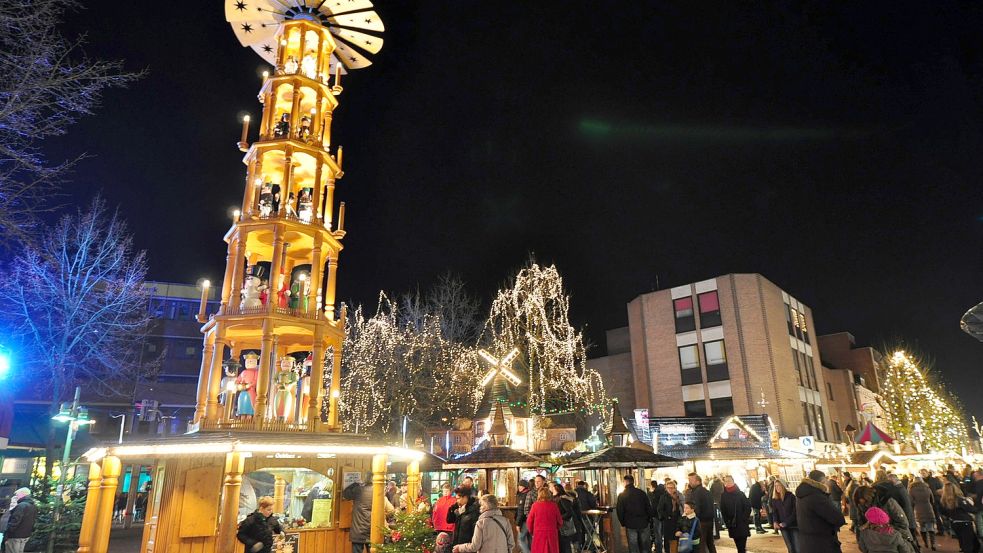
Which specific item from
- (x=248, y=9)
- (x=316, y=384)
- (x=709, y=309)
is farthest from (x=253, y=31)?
(x=709, y=309)

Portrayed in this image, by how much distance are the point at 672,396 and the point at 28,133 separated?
1626 inches

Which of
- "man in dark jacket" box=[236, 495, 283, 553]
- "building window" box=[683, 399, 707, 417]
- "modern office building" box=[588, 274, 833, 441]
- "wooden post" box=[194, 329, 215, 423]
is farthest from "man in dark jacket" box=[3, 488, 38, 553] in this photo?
"building window" box=[683, 399, 707, 417]

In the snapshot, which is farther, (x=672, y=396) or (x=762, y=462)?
(x=672, y=396)

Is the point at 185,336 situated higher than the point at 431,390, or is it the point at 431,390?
the point at 185,336

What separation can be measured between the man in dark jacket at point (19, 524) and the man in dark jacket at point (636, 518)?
12305 millimetres

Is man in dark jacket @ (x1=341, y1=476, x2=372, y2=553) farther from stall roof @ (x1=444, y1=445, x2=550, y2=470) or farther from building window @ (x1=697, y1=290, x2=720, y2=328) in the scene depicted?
building window @ (x1=697, y1=290, x2=720, y2=328)

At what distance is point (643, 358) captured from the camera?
46312mm

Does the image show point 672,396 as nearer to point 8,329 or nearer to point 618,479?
point 618,479

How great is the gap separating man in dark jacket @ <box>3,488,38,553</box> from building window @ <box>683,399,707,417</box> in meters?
38.8

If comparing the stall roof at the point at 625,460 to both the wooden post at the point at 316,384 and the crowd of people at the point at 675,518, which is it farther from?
the wooden post at the point at 316,384

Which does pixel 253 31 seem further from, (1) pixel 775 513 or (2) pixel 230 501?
(1) pixel 775 513

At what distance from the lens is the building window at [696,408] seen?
137 feet

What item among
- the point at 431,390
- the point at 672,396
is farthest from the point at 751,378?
the point at 431,390

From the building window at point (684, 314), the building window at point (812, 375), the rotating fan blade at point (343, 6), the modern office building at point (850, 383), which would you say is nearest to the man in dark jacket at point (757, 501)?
the rotating fan blade at point (343, 6)
